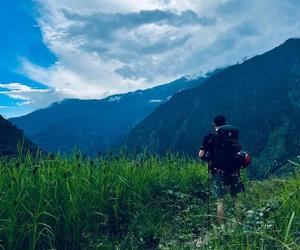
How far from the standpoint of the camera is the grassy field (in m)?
5.66

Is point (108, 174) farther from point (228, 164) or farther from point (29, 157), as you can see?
point (228, 164)

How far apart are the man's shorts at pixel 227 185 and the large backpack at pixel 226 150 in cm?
14

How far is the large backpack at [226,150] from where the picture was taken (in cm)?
938

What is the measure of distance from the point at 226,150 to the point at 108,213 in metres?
2.84

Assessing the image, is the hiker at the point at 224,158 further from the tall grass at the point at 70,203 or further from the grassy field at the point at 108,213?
the tall grass at the point at 70,203

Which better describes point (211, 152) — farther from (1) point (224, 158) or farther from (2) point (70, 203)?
(2) point (70, 203)

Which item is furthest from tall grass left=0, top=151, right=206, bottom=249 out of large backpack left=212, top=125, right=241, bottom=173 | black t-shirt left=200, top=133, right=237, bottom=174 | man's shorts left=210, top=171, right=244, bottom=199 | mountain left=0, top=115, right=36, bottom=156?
mountain left=0, top=115, right=36, bottom=156

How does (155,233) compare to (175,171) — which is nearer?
(155,233)

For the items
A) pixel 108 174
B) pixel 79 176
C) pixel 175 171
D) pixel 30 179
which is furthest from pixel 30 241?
pixel 175 171

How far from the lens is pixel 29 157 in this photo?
26.8 feet

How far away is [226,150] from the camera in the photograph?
9.41m

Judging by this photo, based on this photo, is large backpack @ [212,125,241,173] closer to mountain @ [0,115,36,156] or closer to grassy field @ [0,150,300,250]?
grassy field @ [0,150,300,250]

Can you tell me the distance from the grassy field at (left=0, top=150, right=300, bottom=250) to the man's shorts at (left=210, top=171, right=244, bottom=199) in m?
0.29

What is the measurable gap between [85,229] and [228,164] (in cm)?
347
